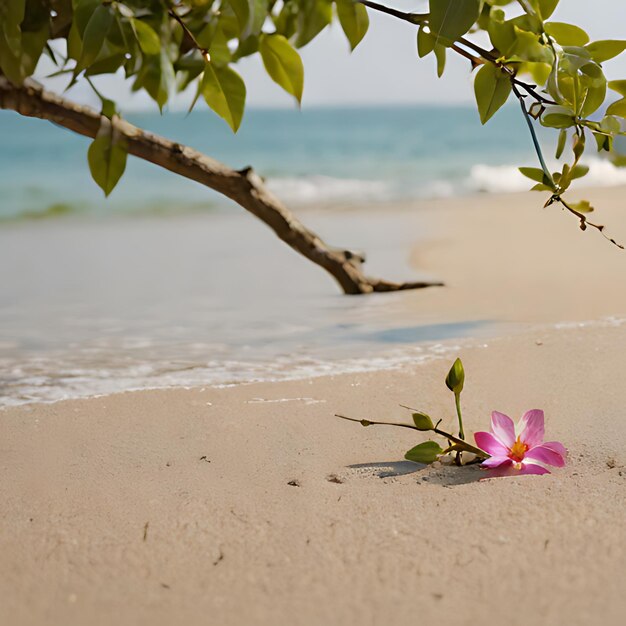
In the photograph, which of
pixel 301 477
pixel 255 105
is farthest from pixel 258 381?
pixel 255 105

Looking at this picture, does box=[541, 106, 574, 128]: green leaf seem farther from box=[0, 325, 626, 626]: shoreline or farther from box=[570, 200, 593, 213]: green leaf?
box=[0, 325, 626, 626]: shoreline

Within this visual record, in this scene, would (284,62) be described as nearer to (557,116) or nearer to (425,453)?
(557,116)

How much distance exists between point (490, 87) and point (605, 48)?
84 millimetres

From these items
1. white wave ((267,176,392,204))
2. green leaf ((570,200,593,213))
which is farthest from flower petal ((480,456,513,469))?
white wave ((267,176,392,204))

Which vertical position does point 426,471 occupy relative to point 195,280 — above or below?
below

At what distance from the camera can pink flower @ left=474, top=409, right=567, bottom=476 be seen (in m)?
0.68

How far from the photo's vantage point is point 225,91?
65 cm

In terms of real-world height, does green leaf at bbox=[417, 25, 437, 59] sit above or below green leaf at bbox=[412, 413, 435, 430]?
above

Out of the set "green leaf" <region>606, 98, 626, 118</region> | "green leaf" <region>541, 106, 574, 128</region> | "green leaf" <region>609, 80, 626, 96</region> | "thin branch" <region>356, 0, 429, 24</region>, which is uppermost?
"thin branch" <region>356, 0, 429, 24</region>

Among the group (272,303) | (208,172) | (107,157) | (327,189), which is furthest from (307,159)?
(107,157)

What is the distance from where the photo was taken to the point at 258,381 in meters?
1.04

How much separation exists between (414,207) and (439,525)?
12.0 ft

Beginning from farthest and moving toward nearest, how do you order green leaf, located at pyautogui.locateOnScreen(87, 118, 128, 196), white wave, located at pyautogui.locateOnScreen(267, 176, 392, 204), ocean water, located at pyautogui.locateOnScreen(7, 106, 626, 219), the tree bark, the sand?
white wave, located at pyautogui.locateOnScreen(267, 176, 392, 204) < ocean water, located at pyautogui.locateOnScreen(7, 106, 626, 219) < the tree bark < green leaf, located at pyautogui.locateOnScreen(87, 118, 128, 196) < the sand

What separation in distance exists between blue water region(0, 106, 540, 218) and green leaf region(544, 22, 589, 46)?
12.9 feet
